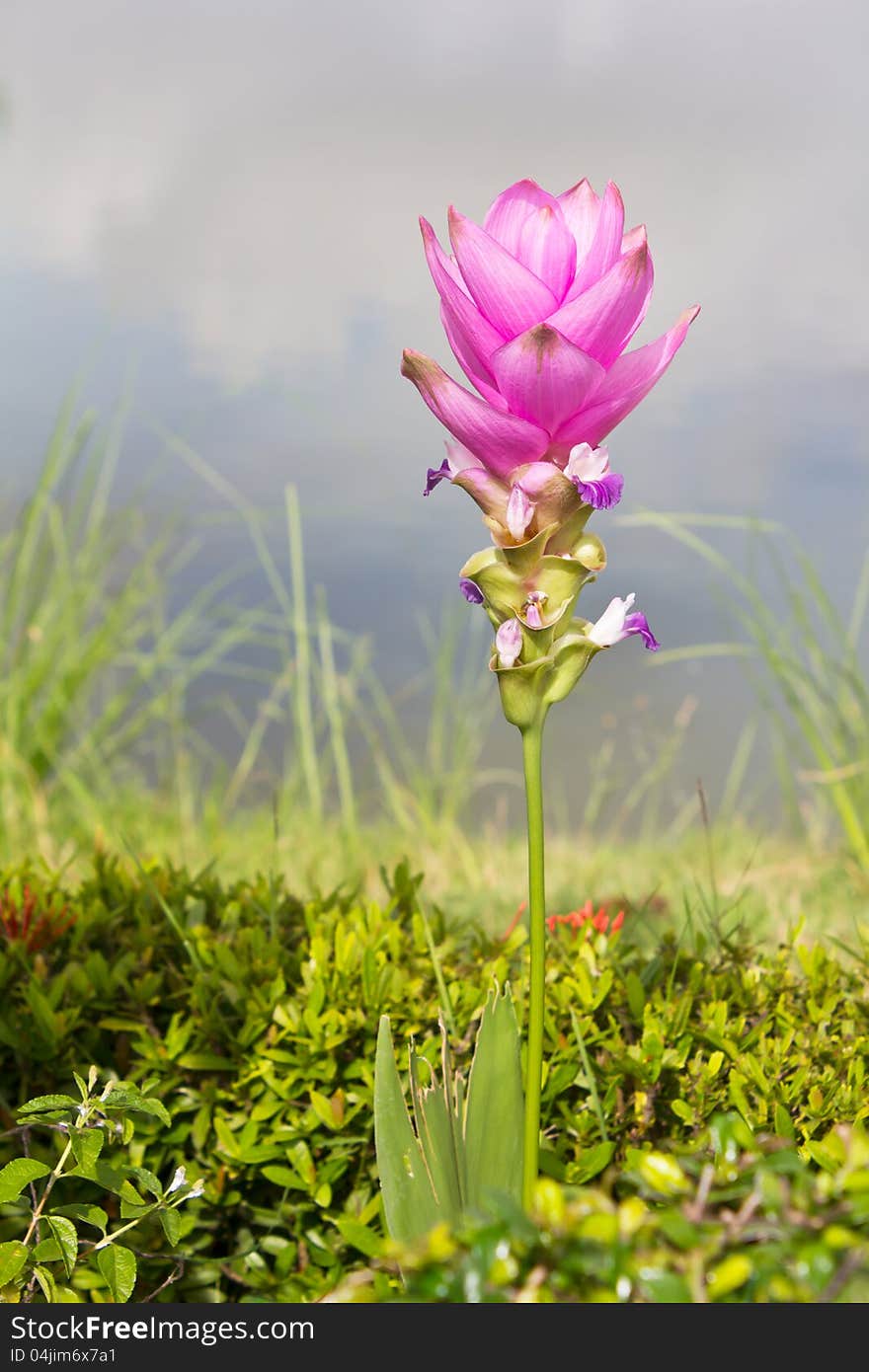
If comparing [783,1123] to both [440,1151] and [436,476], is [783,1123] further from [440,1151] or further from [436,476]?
[436,476]

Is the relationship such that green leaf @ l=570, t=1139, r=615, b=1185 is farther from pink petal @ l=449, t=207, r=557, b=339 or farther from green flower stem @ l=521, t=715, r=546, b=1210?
pink petal @ l=449, t=207, r=557, b=339

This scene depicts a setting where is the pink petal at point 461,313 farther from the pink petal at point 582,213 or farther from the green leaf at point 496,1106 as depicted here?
the green leaf at point 496,1106

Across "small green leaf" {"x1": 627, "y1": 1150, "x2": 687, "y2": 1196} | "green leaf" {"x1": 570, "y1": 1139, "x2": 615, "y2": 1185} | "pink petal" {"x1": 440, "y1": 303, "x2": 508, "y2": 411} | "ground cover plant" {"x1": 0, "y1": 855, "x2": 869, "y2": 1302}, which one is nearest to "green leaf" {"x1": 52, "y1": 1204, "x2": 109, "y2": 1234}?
"ground cover plant" {"x1": 0, "y1": 855, "x2": 869, "y2": 1302}

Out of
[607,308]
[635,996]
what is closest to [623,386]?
[607,308]

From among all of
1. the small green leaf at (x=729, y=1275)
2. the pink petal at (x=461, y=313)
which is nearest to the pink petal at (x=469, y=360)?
the pink petal at (x=461, y=313)
